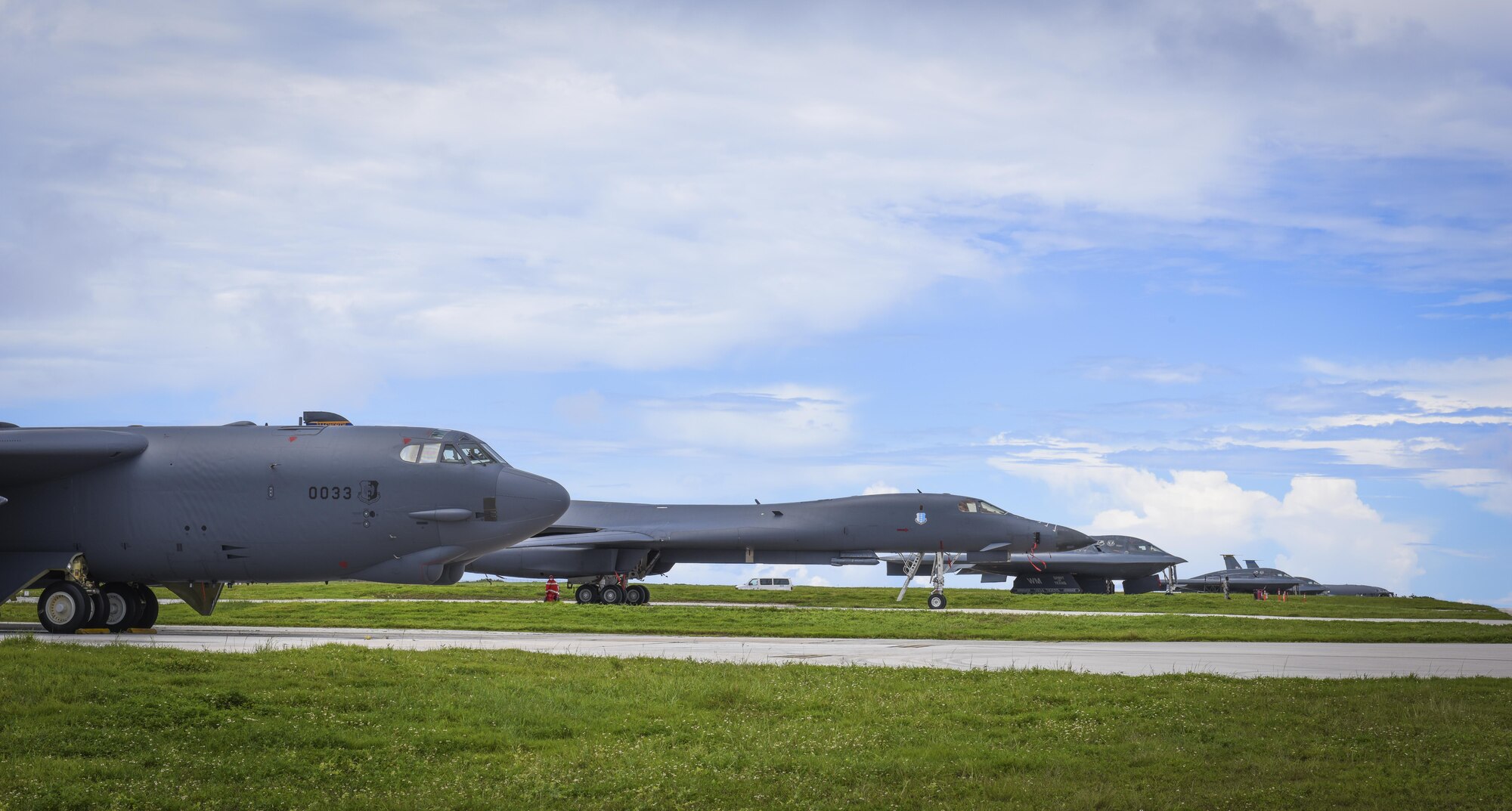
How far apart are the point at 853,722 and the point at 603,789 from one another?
308 cm

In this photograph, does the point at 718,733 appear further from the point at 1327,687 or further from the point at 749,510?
the point at 749,510

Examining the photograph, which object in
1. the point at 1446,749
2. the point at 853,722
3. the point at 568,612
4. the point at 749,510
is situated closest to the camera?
the point at 1446,749

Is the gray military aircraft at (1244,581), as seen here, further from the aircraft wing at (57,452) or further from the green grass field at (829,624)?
the aircraft wing at (57,452)

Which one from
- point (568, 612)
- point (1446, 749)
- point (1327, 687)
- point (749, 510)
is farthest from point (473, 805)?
point (749, 510)

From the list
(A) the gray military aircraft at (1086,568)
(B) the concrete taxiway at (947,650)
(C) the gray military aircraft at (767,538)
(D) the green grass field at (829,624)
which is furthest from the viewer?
(A) the gray military aircraft at (1086,568)

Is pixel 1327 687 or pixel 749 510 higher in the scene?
pixel 749 510

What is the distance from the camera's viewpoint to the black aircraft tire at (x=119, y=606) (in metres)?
22.4

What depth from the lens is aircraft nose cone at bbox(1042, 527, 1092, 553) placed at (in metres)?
38.4

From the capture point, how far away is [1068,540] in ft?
128

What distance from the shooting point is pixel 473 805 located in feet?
27.6

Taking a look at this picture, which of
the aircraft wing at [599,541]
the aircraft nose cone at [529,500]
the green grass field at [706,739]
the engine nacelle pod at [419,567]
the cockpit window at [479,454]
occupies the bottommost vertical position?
the green grass field at [706,739]

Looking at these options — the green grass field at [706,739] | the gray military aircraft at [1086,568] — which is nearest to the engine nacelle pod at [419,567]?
the green grass field at [706,739]

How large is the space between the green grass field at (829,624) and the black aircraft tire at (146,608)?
3.63m

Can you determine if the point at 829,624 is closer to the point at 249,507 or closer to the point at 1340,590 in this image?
the point at 249,507
